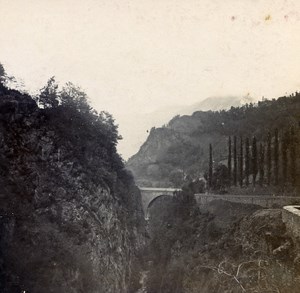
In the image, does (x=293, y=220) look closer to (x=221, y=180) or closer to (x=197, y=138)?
(x=221, y=180)

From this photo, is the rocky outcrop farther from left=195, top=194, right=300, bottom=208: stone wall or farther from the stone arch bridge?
the stone arch bridge

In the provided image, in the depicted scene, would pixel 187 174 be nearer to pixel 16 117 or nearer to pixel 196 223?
pixel 196 223

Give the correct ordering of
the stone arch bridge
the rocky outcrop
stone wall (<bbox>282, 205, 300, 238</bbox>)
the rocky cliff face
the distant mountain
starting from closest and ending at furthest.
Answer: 1. stone wall (<bbox>282, 205, 300, 238</bbox>)
2. the rocky outcrop
3. the rocky cliff face
4. the stone arch bridge
5. the distant mountain

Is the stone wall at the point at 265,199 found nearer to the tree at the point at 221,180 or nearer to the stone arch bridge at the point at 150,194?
the tree at the point at 221,180

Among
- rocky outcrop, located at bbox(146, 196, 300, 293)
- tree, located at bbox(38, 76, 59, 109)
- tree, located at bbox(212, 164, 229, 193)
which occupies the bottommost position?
rocky outcrop, located at bbox(146, 196, 300, 293)

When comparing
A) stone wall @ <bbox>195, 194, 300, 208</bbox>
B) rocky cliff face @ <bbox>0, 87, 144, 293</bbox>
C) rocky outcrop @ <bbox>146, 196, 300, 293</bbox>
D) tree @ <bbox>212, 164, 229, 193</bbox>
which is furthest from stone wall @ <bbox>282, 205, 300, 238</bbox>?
tree @ <bbox>212, 164, 229, 193</bbox>

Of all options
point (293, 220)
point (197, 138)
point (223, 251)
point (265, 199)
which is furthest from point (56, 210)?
point (197, 138)

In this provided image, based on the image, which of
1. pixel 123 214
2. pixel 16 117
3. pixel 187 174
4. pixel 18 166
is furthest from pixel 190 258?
pixel 187 174
